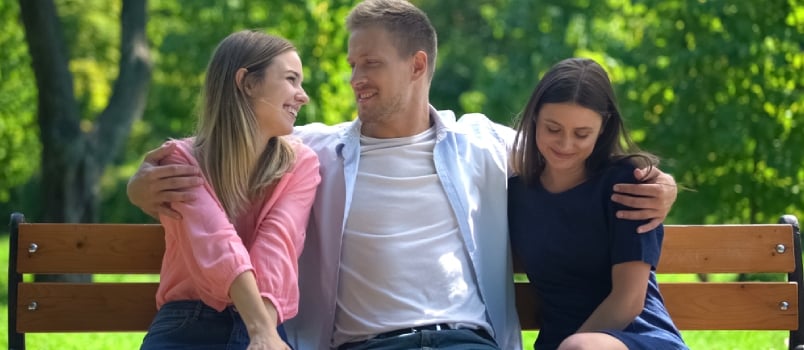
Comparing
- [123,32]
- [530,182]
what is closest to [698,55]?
[123,32]

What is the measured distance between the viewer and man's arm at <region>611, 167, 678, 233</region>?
3.73 meters

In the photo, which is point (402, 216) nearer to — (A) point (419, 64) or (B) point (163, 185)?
(A) point (419, 64)

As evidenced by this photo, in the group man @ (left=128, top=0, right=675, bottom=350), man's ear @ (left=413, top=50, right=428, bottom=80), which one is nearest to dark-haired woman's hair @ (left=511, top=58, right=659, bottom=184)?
man @ (left=128, top=0, right=675, bottom=350)

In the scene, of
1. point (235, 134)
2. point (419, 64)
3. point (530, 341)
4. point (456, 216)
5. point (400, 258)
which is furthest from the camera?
point (530, 341)

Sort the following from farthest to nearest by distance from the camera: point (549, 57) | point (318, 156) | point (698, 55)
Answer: point (549, 57) < point (698, 55) < point (318, 156)

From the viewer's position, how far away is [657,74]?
989 centimetres

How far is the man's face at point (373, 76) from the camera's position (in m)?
4.14

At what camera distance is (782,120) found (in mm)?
9289

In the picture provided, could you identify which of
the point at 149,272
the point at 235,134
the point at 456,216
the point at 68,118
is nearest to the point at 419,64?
the point at 456,216

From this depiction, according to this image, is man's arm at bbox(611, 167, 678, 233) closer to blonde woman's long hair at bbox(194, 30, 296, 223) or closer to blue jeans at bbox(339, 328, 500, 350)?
blue jeans at bbox(339, 328, 500, 350)

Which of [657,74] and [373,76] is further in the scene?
[657,74]

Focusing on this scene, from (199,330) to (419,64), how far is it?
1.25 metres

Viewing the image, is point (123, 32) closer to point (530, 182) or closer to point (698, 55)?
point (698, 55)

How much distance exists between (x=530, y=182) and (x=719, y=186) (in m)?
5.77
